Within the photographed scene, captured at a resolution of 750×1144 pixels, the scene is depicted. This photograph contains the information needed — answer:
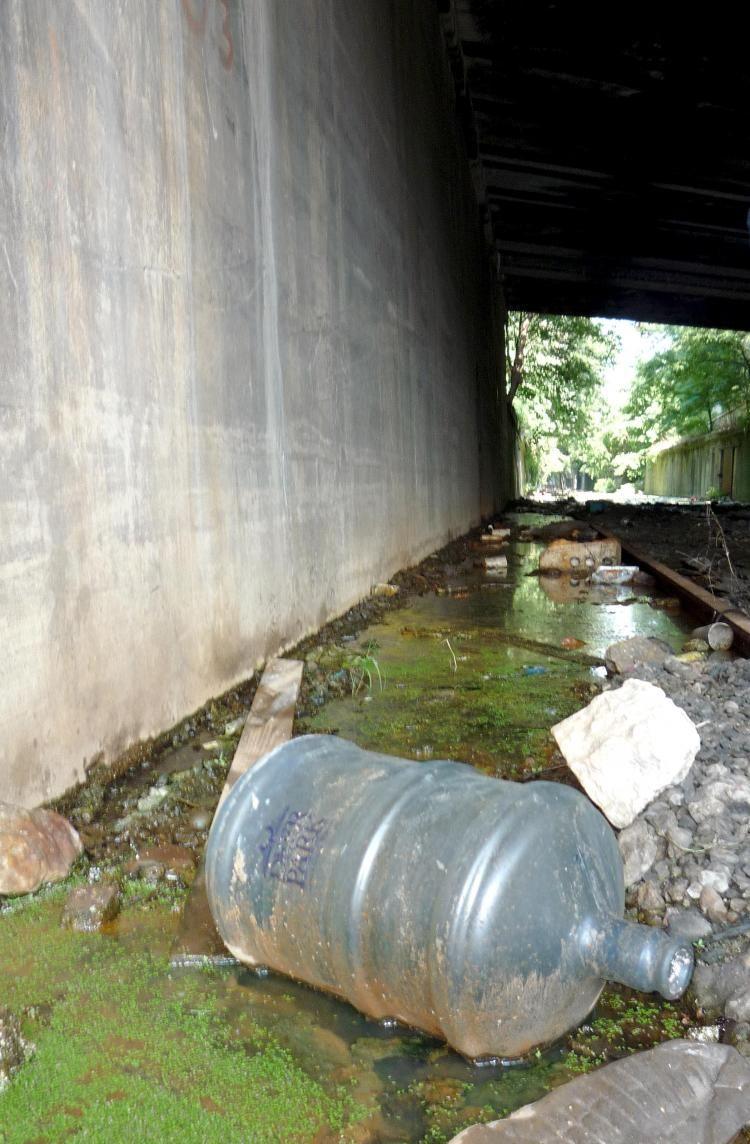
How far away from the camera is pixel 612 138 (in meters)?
13.3

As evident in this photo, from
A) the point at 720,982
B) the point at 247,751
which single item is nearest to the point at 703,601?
the point at 247,751

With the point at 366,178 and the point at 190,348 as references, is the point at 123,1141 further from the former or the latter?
the point at 366,178

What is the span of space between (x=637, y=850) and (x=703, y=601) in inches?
159

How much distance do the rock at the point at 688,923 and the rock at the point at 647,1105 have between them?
0.41 metres

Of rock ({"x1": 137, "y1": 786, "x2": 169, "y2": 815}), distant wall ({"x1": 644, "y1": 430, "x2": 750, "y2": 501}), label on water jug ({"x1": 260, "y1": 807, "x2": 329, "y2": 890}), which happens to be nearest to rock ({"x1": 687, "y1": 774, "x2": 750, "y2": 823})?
label on water jug ({"x1": 260, "y1": 807, "x2": 329, "y2": 890})

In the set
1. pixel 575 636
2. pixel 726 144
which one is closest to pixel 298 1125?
pixel 575 636

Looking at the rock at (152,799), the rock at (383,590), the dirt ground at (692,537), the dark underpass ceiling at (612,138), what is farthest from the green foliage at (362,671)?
the dark underpass ceiling at (612,138)

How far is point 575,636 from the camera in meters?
5.32

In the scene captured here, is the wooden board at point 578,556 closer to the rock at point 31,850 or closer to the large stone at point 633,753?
the large stone at point 633,753

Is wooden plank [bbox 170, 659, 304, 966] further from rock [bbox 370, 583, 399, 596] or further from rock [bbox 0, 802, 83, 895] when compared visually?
rock [bbox 370, 583, 399, 596]

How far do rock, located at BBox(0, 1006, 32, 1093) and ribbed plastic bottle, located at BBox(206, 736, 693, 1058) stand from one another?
397 millimetres

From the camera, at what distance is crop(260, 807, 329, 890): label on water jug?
5.19ft

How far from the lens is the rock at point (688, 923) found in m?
1.84

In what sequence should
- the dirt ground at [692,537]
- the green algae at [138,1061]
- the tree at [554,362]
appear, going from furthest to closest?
the tree at [554,362] → the dirt ground at [692,537] → the green algae at [138,1061]
